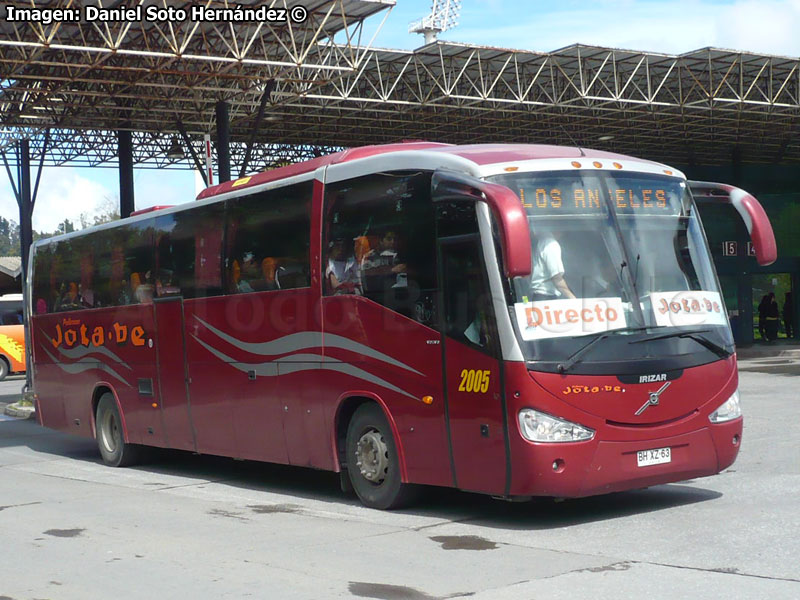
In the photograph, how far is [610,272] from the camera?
30.9ft

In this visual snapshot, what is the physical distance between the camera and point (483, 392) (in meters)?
9.30

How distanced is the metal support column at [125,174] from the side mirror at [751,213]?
24.1m

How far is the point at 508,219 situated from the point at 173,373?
22.9 ft

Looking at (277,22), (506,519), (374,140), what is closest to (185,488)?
(506,519)

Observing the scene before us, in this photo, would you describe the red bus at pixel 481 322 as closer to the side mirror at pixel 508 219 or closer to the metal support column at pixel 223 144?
the side mirror at pixel 508 219

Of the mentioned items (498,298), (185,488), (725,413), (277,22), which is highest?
(277,22)

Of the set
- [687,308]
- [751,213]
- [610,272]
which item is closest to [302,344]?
[610,272]

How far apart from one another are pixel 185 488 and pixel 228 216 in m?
3.09

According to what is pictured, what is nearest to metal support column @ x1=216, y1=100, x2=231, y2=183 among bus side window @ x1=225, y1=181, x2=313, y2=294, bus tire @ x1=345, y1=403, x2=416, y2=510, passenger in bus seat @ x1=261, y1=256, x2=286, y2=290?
bus side window @ x1=225, y1=181, x2=313, y2=294

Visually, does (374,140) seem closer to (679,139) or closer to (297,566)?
(679,139)

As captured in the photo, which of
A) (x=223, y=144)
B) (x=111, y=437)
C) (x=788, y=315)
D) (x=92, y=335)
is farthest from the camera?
(x=788, y=315)

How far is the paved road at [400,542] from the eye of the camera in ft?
24.0

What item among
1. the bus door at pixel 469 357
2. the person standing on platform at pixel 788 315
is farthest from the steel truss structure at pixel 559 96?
the bus door at pixel 469 357

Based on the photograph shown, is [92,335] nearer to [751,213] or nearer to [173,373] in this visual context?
[173,373]
